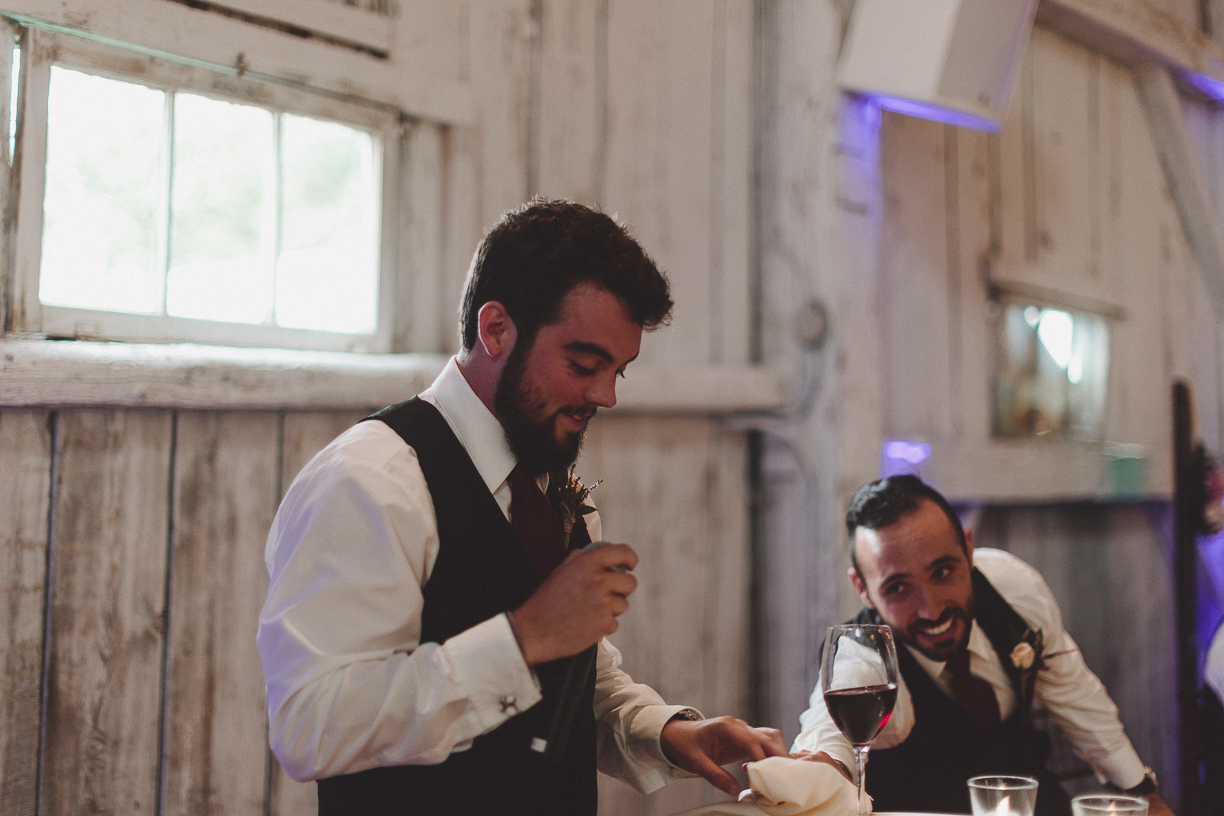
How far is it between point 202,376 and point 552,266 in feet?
2.67

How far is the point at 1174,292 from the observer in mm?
4277

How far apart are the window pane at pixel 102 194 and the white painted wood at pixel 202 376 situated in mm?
176

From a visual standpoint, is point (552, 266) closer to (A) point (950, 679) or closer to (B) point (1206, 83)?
(A) point (950, 679)

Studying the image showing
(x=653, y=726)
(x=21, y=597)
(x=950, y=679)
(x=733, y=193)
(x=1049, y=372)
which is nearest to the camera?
(x=653, y=726)

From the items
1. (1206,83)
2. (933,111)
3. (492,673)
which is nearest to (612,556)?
(492,673)

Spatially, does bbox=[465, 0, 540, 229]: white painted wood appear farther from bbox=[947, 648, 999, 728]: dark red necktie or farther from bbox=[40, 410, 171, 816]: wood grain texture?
bbox=[947, 648, 999, 728]: dark red necktie

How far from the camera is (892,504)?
2.04 m

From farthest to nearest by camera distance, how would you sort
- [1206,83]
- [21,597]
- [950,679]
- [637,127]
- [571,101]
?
[1206,83]
[637,127]
[571,101]
[950,679]
[21,597]

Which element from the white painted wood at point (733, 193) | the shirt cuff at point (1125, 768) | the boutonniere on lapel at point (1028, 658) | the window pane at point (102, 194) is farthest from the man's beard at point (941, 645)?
the window pane at point (102, 194)

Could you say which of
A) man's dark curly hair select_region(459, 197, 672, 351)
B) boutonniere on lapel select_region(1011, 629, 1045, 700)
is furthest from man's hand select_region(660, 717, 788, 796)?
boutonniere on lapel select_region(1011, 629, 1045, 700)

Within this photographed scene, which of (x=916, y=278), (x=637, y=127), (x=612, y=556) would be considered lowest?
(x=612, y=556)

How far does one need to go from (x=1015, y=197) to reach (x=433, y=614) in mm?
3152

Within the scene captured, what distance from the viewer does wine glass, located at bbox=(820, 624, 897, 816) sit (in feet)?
4.13

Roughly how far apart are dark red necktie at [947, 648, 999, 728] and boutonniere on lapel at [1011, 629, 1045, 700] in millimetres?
86
